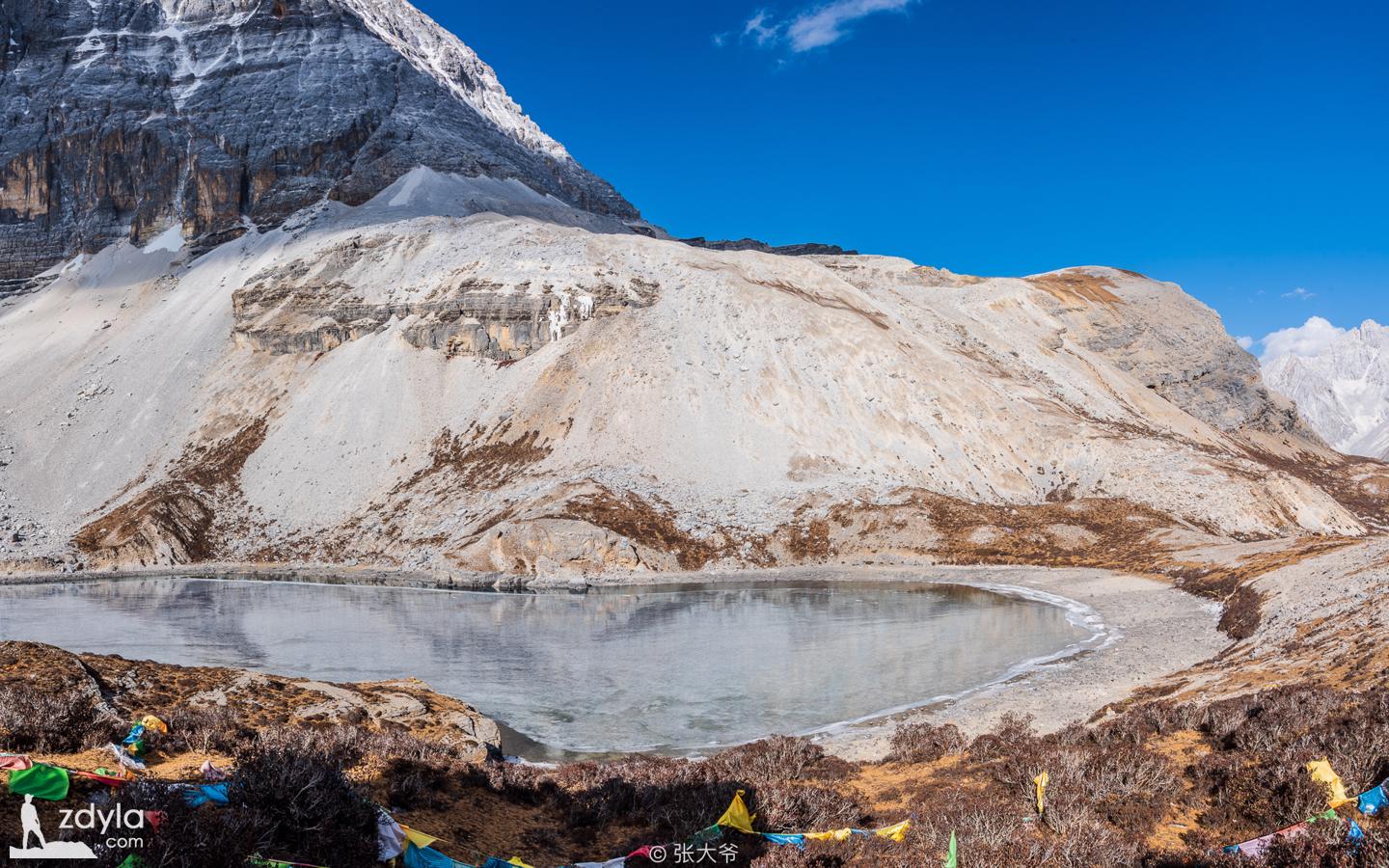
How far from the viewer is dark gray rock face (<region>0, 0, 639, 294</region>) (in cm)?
12038

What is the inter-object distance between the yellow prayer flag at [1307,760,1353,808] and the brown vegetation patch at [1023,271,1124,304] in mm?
113984

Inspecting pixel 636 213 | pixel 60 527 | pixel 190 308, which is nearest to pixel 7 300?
pixel 190 308

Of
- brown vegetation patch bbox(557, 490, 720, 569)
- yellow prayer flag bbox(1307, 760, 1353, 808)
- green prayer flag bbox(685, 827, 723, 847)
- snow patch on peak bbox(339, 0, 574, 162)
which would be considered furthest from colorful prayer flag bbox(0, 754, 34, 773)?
snow patch on peak bbox(339, 0, 574, 162)

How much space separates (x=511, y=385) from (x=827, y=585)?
130 feet

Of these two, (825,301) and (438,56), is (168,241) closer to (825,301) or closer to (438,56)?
(825,301)

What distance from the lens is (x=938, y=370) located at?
74750 mm

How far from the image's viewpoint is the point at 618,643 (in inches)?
1249

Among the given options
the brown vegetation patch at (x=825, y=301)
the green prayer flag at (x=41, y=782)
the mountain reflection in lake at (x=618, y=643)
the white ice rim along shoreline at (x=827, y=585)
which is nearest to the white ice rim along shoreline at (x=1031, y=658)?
the white ice rim along shoreline at (x=827, y=585)

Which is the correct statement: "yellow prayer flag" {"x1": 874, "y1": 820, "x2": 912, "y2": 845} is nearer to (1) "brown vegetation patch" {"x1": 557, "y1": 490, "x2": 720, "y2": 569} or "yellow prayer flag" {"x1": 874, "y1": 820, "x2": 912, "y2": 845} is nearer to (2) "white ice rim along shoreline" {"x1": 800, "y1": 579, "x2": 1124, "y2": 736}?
(2) "white ice rim along shoreline" {"x1": 800, "y1": 579, "x2": 1124, "y2": 736}

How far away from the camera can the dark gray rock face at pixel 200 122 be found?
12038 centimetres

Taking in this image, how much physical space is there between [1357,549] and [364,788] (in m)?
35.4

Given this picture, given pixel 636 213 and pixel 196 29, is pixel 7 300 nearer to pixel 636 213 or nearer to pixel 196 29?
pixel 196 29

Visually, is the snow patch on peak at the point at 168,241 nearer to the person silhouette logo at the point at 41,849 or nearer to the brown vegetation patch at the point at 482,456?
the brown vegetation patch at the point at 482,456

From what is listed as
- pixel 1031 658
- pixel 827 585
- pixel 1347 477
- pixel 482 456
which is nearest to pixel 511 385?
pixel 482 456
